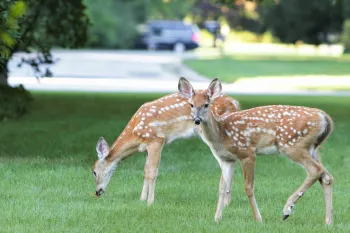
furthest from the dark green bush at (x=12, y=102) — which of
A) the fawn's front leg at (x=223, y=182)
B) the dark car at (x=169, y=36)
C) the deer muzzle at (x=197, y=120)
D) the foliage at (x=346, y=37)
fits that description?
the dark car at (x=169, y=36)

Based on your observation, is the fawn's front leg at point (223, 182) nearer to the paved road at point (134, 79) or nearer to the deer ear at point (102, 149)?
the deer ear at point (102, 149)

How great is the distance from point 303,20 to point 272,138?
145 feet

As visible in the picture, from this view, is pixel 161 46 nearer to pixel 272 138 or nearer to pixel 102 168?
pixel 102 168

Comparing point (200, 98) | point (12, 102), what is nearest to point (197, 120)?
point (200, 98)

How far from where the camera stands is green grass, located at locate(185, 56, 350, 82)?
3975 cm

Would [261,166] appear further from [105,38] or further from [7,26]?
[105,38]

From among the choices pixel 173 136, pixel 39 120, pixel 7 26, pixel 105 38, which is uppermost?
pixel 7 26

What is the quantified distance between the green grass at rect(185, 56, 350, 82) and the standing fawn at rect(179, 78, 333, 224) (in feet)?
85.3

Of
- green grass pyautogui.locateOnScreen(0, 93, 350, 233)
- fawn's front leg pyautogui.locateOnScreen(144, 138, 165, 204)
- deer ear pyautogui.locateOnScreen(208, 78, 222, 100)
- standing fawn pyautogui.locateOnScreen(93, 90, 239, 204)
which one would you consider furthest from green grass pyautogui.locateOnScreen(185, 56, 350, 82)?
deer ear pyautogui.locateOnScreen(208, 78, 222, 100)

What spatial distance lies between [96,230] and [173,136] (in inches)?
95.6

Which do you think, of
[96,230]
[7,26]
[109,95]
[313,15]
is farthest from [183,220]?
[313,15]

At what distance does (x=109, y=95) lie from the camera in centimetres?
2989

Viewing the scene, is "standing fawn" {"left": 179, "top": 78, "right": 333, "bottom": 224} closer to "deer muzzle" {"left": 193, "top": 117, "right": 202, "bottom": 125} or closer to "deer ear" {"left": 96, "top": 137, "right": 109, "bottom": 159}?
"deer muzzle" {"left": 193, "top": 117, "right": 202, "bottom": 125}

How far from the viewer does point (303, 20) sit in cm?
5394
